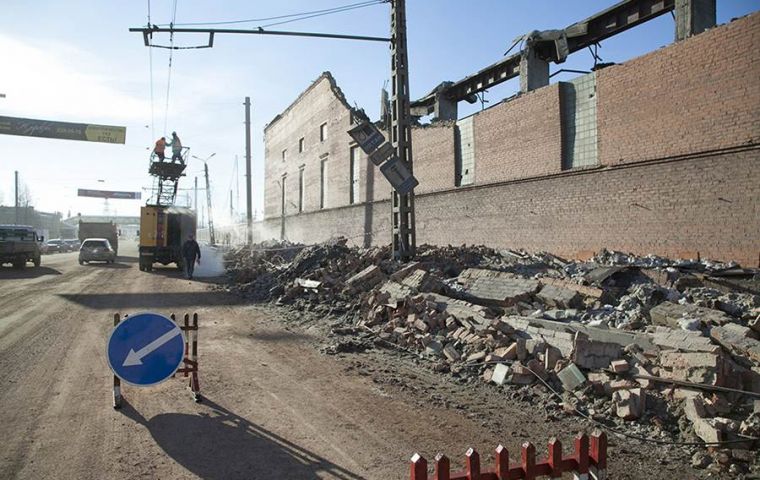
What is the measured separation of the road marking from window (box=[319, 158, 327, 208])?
25497 mm

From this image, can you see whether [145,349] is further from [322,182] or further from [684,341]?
[322,182]

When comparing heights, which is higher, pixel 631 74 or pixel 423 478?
pixel 631 74

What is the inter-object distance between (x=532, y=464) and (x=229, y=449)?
9.36ft

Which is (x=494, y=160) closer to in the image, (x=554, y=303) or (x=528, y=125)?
(x=528, y=125)

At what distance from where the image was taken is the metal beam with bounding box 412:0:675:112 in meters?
13.0

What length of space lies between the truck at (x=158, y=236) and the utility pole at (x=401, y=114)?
14072 millimetres

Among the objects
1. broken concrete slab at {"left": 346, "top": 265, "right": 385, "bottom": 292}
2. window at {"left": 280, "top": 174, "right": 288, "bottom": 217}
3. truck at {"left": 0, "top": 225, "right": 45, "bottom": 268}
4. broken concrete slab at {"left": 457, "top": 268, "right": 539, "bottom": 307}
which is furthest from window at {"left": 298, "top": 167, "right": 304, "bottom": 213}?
broken concrete slab at {"left": 457, "top": 268, "right": 539, "bottom": 307}

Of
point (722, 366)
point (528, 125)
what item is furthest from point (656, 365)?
point (528, 125)

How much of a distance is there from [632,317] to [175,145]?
27.0 m

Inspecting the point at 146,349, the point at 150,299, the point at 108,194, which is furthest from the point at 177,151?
the point at 108,194

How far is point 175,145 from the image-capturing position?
91.4ft

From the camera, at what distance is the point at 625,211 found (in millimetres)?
11242

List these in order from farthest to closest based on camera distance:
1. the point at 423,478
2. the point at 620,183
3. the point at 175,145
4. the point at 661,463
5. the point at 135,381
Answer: the point at 175,145 < the point at 620,183 < the point at 135,381 < the point at 661,463 < the point at 423,478

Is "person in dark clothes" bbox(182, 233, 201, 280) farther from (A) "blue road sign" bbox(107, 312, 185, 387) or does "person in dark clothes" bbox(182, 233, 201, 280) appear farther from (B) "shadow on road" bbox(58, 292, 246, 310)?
(A) "blue road sign" bbox(107, 312, 185, 387)
